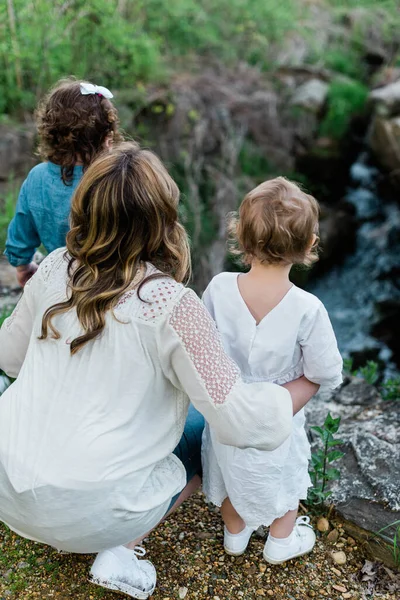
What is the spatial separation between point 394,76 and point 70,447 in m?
8.21

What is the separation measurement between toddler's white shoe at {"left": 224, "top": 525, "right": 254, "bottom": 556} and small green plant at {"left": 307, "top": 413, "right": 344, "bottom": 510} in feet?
1.14

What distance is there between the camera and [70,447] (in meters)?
1.56

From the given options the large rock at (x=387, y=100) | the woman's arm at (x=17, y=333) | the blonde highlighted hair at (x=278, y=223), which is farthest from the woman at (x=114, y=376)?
the large rock at (x=387, y=100)

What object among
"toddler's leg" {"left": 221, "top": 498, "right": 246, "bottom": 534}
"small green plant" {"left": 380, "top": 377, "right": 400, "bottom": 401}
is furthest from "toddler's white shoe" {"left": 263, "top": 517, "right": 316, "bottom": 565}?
"small green plant" {"left": 380, "top": 377, "right": 400, "bottom": 401}

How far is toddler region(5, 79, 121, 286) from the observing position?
7.26 feet

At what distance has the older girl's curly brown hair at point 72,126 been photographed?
2.21 meters

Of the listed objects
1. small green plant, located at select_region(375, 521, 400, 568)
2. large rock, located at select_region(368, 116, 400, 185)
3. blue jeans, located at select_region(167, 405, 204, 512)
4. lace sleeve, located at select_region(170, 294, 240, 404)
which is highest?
lace sleeve, located at select_region(170, 294, 240, 404)

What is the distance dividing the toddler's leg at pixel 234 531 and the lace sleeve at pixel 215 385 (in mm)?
599

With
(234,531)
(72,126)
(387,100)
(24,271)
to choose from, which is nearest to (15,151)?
(24,271)

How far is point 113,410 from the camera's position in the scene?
1587mm

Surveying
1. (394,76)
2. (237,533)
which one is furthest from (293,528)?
(394,76)

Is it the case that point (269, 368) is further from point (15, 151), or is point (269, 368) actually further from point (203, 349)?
point (15, 151)

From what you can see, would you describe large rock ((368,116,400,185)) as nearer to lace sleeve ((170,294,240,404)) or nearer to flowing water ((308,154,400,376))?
flowing water ((308,154,400,376))

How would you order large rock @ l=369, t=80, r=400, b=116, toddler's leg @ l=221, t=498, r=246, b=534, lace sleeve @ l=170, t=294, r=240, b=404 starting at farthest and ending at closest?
1. large rock @ l=369, t=80, r=400, b=116
2. toddler's leg @ l=221, t=498, r=246, b=534
3. lace sleeve @ l=170, t=294, r=240, b=404
